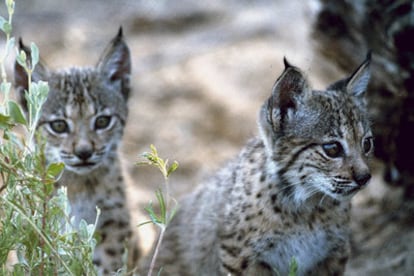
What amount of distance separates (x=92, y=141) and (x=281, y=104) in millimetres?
1640

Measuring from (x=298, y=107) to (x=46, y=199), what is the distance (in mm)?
1741

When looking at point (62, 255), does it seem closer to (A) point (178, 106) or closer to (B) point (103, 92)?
(B) point (103, 92)

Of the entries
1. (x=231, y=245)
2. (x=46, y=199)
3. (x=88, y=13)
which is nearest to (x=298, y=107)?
(x=231, y=245)

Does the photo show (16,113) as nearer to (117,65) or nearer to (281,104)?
(281,104)

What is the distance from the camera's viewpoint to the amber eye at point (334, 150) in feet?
14.7

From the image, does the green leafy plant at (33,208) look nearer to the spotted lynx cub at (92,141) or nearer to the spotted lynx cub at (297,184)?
the spotted lynx cub at (297,184)

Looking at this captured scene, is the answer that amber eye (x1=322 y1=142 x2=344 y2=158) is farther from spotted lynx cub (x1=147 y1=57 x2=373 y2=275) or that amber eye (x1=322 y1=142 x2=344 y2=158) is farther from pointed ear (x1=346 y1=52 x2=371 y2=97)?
pointed ear (x1=346 y1=52 x2=371 y2=97)

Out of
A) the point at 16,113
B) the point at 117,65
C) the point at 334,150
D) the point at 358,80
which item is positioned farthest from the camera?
the point at 117,65

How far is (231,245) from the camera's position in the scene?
4.83m

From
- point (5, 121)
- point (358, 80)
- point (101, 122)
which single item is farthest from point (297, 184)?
point (5, 121)

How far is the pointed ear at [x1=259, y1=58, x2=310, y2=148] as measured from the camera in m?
4.49

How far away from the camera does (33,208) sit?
3627mm

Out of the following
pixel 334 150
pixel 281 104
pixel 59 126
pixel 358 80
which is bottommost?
pixel 334 150

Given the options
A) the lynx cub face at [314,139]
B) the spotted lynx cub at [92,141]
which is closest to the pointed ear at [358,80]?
the lynx cub face at [314,139]
